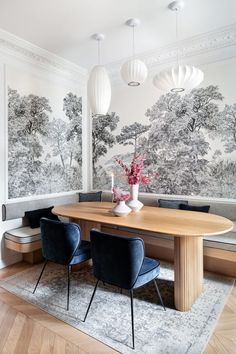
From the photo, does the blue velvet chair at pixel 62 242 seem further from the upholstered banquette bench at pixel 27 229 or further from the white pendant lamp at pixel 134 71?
the white pendant lamp at pixel 134 71

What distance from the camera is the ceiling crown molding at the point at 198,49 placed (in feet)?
10.9

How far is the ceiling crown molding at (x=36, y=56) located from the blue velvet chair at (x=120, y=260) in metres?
2.90

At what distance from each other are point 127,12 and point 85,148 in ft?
8.09

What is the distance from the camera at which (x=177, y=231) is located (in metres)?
2.07

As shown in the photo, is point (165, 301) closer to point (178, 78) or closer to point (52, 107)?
point (178, 78)

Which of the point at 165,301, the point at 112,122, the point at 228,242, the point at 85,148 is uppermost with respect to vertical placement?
the point at 112,122

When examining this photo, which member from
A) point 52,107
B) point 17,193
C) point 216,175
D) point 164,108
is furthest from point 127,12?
point 17,193

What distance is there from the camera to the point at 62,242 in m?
2.34

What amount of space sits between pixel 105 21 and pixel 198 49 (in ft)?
4.79

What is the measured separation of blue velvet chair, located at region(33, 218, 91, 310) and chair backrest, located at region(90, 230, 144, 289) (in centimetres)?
35

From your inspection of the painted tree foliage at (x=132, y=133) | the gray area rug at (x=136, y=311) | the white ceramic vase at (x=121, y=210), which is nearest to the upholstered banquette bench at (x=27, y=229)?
the gray area rug at (x=136, y=311)

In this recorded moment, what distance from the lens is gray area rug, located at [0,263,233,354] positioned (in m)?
1.90

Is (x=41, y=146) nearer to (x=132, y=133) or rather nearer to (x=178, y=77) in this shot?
(x=132, y=133)

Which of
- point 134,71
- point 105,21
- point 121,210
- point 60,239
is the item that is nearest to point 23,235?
point 60,239
